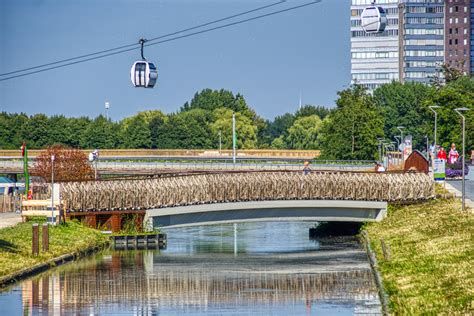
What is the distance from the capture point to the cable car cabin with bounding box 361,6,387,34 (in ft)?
195

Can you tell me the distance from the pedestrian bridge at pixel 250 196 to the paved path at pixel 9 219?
2.70 m

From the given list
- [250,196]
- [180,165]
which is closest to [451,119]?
[180,165]

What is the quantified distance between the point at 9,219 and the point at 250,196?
38.4ft

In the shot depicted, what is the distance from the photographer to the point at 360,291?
126ft

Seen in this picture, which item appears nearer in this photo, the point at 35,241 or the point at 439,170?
the point at 35,241

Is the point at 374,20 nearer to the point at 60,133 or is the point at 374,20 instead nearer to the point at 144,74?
the point at 144,74

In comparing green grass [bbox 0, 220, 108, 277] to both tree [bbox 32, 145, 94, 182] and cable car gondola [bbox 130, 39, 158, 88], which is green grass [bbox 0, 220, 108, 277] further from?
tree [bbox 32, 145, 94, 182]

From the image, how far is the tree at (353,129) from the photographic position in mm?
137250

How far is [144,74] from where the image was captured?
193 ft

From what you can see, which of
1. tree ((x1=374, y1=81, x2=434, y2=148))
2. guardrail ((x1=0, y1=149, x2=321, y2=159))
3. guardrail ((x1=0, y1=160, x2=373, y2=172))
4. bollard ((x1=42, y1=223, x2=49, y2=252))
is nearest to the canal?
bollard ((x1=42, y1=223, x2=49, y2=252))

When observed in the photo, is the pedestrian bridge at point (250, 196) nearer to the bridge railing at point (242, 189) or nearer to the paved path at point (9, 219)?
the bridge railing at point (242, 189)

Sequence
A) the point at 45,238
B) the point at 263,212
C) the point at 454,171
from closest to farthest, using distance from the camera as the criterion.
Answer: the point at 45,238, the point at 263,212, the point at 454,171

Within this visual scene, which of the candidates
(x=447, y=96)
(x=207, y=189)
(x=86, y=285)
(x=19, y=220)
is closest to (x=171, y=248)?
(x=207, y=189)

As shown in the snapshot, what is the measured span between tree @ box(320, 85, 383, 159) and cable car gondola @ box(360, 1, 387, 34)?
74.3 metres
